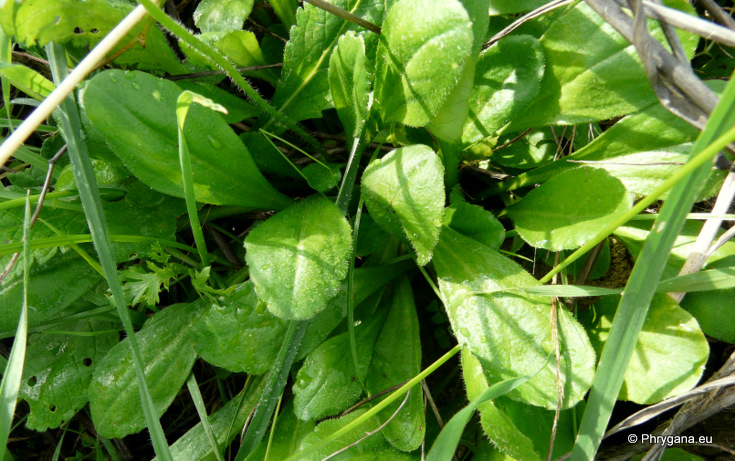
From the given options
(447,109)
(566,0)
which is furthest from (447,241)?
(566,0)

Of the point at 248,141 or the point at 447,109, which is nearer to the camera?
the point at 447,109

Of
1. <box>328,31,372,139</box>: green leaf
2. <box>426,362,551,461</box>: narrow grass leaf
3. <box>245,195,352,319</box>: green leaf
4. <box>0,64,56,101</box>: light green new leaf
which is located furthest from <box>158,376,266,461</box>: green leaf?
<box>0,64,56,101</box>: light green new leaf

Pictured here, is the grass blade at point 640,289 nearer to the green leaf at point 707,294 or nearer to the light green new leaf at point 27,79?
the green leaf at point 707,294

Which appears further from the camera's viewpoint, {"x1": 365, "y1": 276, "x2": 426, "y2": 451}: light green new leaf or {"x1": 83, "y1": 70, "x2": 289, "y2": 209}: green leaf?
{"x1": 365, "y1": 276, "x2": 426, "y2": 451}: light green new leaf

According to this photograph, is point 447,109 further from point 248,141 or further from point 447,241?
point 248,141

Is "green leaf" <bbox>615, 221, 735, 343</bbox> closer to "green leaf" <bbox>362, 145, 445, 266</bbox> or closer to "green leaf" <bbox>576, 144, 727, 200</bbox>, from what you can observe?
"green leaf" <bbox>576, 144, 727, 200</bbox>
